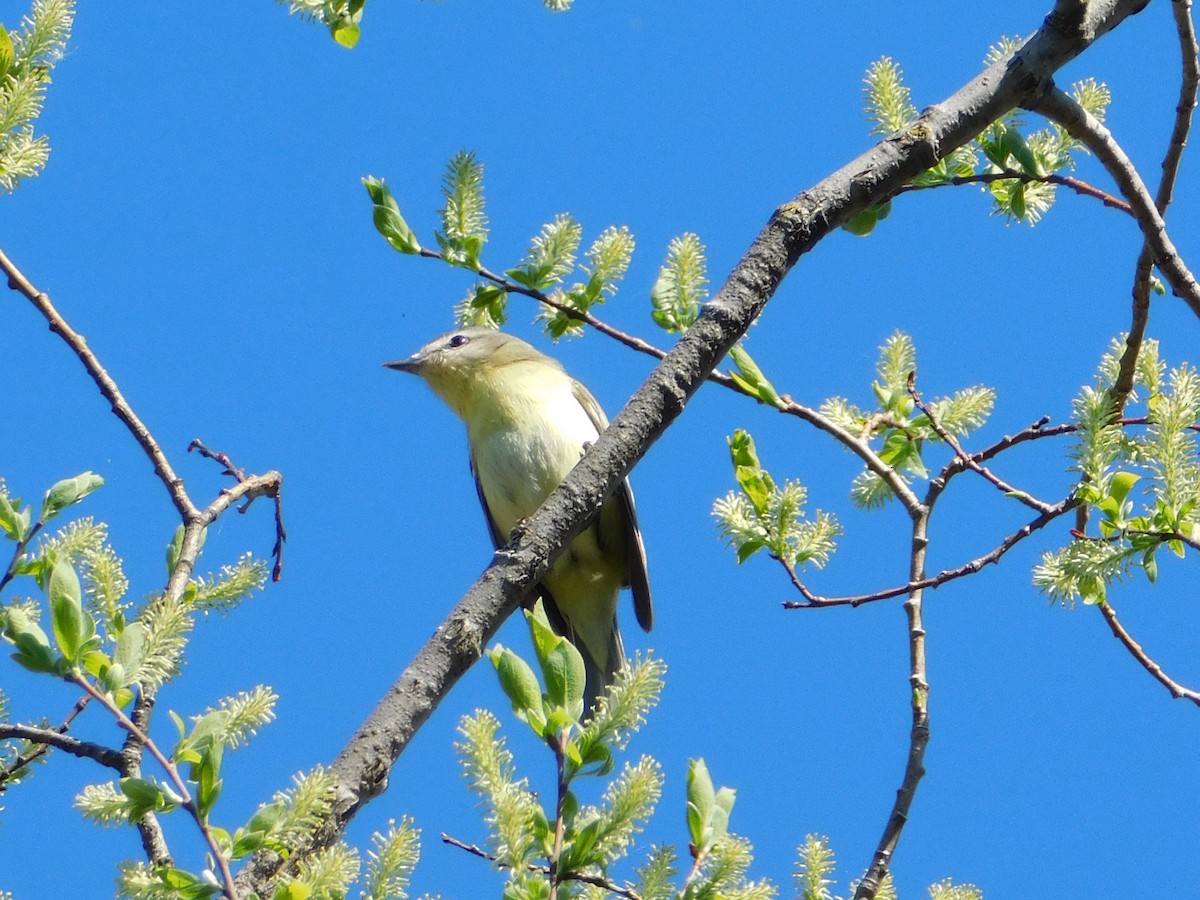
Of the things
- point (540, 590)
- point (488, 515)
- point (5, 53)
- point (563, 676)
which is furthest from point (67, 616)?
point (488, 515)

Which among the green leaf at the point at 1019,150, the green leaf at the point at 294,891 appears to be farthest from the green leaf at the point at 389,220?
the green leaf at the point at 294,891

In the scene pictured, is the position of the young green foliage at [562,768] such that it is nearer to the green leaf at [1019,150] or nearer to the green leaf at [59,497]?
the green leaf at [59,497]

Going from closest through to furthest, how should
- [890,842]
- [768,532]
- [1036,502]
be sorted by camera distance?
[890,842]
[1036,502]
[768,532]

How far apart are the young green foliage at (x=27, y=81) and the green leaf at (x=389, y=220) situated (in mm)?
928

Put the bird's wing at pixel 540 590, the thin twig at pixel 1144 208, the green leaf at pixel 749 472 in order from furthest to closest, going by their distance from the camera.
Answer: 1. the bird's wing at pixel 540 590
2. the green leaf at pixel 749 472
3. the thin twig at pixel 1144 208

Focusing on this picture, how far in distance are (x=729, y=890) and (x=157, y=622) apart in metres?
1.17

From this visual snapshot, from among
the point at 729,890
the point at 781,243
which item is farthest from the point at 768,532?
the point at 729,890

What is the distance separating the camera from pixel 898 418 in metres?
4.59

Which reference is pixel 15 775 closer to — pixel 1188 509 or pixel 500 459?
pixel 1188 509

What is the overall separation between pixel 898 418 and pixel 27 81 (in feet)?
9.46

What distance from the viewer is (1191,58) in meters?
3.84

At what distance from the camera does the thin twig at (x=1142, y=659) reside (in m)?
3.79

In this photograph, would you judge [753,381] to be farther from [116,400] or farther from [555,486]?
[555,486]

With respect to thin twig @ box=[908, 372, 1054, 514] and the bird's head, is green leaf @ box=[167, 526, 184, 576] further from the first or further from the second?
the bird's head
